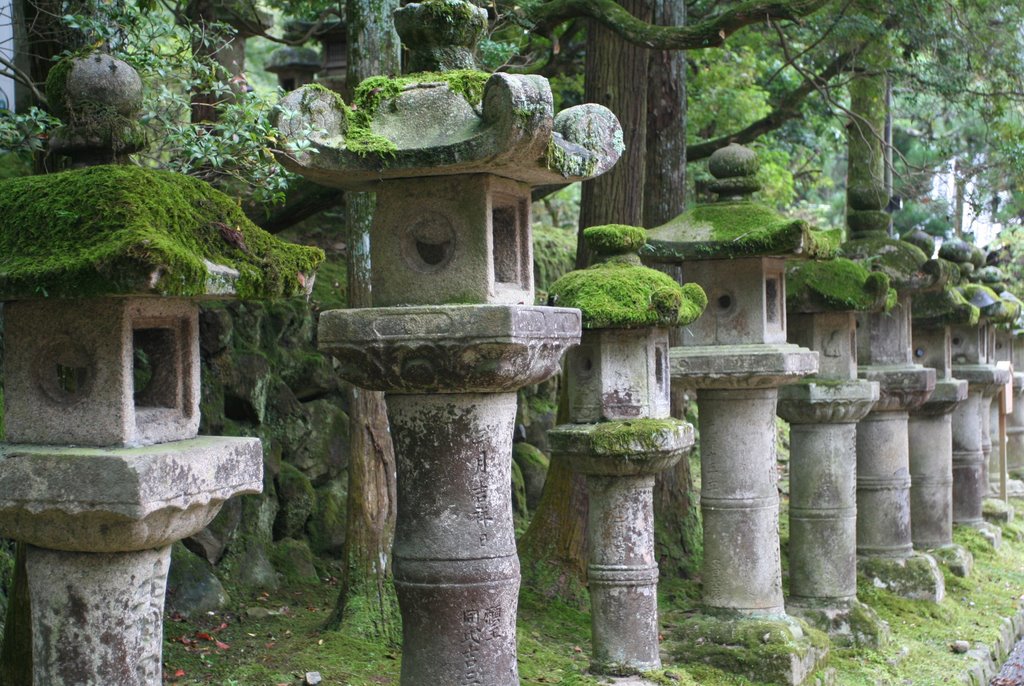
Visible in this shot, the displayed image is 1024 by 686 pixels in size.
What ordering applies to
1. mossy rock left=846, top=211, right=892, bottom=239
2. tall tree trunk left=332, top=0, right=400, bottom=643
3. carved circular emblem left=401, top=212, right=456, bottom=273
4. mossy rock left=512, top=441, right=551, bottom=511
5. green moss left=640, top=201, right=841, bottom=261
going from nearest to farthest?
carved circular emblem left=401, top=212, right=456, bottom=273 < tall tree trunk left=332, top=0, right=400, bottom=643 < green moss left=640, top=201, right=841, bottom=261 < mossy rock left=846, top=211, right=892, bottom=239 < mossy rock left=512, top=441, right=551, bottom=511

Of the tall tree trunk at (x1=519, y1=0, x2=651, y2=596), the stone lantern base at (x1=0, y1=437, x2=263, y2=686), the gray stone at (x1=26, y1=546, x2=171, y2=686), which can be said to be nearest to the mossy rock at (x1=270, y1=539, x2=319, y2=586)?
the tall tree trunk at (x1=519, y1=0, x2=651, y2=596)

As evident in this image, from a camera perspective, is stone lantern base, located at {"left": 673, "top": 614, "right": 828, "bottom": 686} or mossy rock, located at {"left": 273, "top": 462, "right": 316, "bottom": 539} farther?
mossy rock, located at {"left": 273, "top": 462, "right": 316, "bottom": 539}

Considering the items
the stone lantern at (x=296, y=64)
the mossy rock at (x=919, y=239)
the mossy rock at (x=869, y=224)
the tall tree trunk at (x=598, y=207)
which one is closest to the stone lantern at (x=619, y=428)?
the tall tree trunk at (x=598, y=207)

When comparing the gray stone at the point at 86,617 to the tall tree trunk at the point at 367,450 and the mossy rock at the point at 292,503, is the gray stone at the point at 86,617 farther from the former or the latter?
the mossy rock at the point at 292,503

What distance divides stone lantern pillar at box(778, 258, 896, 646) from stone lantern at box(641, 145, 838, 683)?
1.01m

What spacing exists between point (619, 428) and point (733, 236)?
2018 mm

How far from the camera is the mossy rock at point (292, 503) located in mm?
9477

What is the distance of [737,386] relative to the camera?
27.7 feet

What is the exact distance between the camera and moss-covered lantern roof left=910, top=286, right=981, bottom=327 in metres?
12.8

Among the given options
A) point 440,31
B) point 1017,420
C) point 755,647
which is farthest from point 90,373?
point 1017,420

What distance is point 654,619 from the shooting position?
7480 millimetres

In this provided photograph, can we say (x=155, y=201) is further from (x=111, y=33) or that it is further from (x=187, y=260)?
(x=111, y=33)

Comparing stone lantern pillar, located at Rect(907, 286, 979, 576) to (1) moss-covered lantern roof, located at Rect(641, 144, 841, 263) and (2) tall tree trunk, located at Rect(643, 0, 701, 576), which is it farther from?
(1) moss-covered lantern roof, located at Rect(641, 144, 841, 263)

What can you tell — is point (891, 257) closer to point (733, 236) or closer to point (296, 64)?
point (733, 236)
